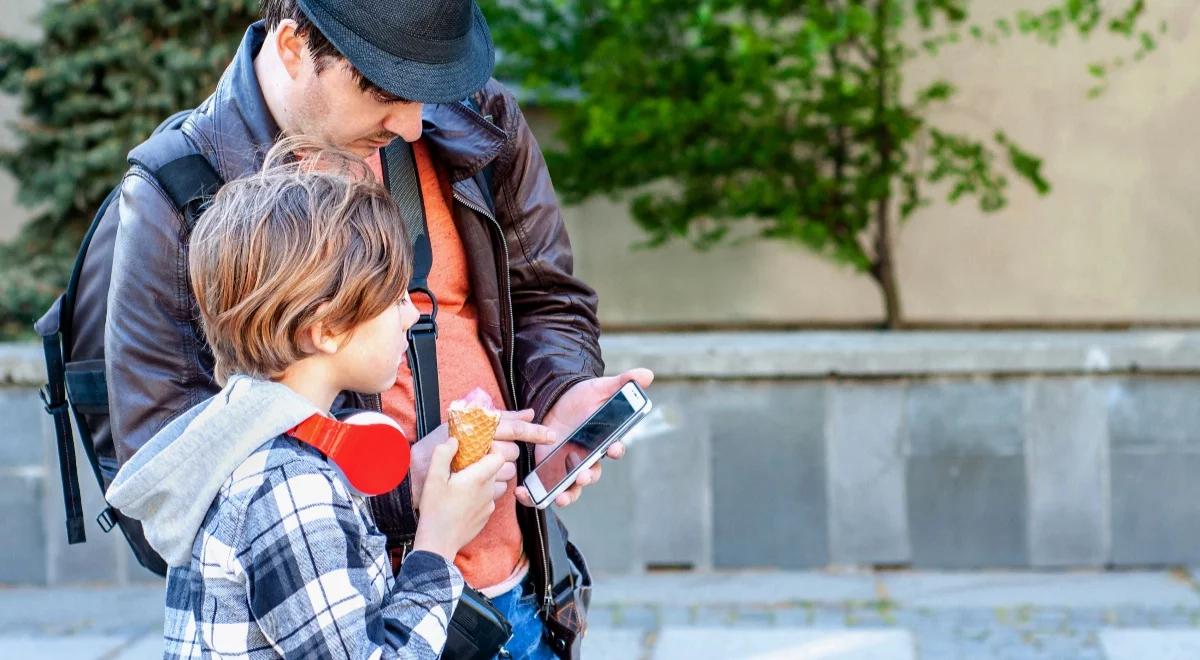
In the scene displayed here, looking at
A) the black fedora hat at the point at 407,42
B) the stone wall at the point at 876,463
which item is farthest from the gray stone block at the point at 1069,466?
Result: the black fedora hat at the point at 407,42

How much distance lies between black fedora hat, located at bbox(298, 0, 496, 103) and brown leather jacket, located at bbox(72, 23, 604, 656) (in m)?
0.18

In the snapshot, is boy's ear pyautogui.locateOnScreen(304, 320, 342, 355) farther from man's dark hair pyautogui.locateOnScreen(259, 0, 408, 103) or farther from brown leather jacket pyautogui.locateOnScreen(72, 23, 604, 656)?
man's dark hair pyautogui.locateOnScreen(259, 0, 408, 103)

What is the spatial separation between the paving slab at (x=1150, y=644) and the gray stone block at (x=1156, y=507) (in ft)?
2.33

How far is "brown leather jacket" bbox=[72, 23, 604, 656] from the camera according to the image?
5.79 feet

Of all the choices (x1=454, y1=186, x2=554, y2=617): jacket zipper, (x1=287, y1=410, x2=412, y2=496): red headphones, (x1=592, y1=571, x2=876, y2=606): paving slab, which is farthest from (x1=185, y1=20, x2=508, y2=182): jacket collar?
(x1=592, y1=571, x2=876, y2=606): paving slab

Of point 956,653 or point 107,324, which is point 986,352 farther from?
point 107,324

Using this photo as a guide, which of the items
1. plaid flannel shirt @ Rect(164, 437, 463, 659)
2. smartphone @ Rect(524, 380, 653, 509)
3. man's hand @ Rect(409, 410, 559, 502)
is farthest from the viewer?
smartphone @ Rect(524, 380, 653, 509)

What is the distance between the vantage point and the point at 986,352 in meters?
5.02

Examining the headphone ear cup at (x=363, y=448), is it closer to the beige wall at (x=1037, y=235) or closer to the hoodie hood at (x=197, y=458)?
the hoodie hood at (x=197, y=458)

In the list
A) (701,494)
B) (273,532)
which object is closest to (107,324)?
(273,532)

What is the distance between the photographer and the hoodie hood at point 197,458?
160cm

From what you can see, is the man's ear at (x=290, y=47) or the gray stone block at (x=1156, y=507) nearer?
the man's ear at (x=290, y=47)

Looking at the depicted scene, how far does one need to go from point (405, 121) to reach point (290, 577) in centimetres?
69

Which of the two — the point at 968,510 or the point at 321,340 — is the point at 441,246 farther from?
the point at 968,510
